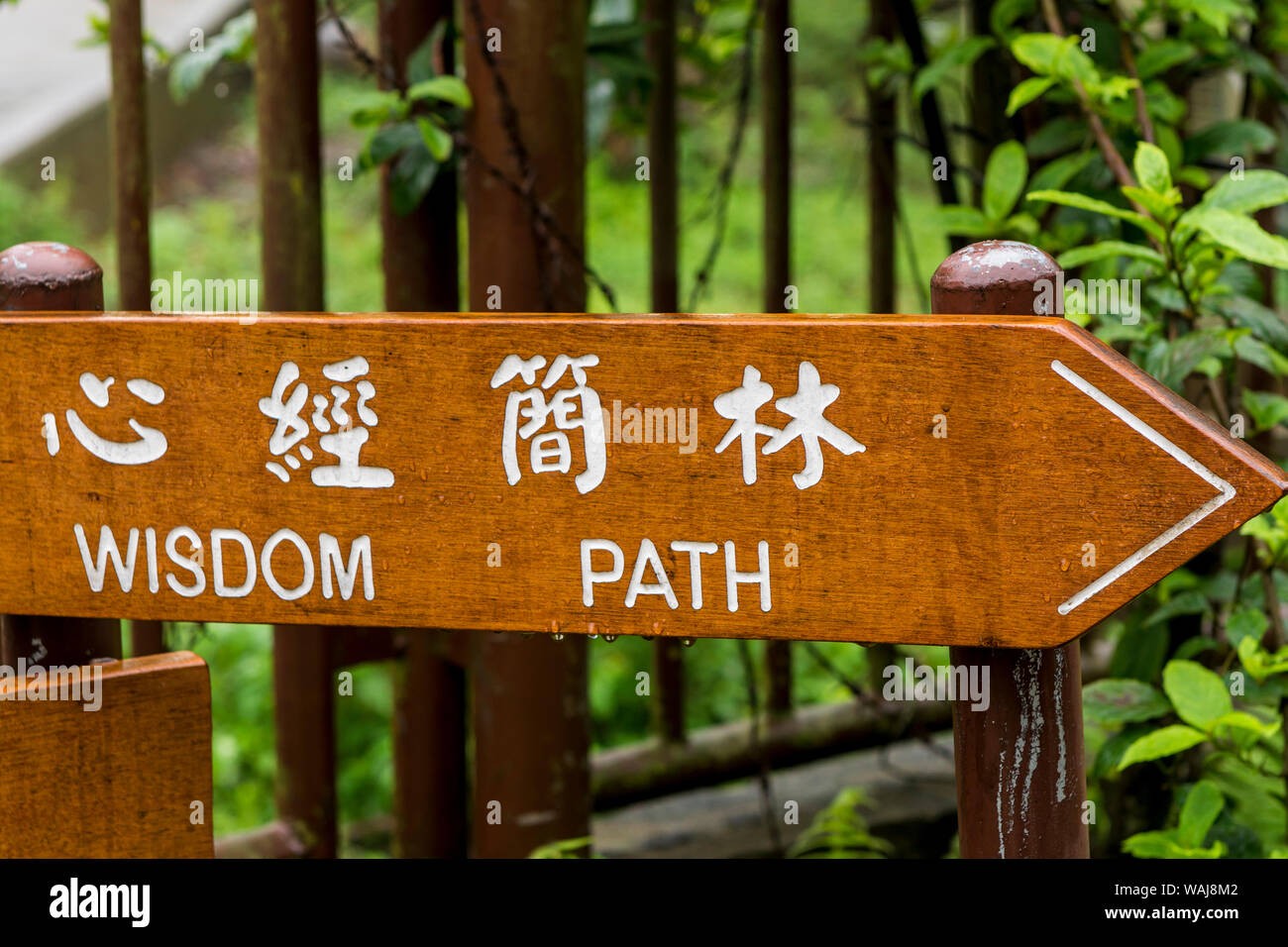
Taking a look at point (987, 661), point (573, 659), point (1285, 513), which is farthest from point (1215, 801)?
point (573, 659)

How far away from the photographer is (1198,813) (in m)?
1.41

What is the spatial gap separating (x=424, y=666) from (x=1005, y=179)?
1267mm

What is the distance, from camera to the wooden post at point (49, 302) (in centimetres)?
122

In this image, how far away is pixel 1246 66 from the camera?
1.86 metres

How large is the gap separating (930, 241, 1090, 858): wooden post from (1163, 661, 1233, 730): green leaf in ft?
0.98

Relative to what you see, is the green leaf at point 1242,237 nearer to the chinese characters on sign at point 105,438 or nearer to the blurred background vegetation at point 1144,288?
the blurred background vegetation at point 1144,288

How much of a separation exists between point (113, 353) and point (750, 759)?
1784mm

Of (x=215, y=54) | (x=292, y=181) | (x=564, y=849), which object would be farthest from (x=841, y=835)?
(x=215, y=54)

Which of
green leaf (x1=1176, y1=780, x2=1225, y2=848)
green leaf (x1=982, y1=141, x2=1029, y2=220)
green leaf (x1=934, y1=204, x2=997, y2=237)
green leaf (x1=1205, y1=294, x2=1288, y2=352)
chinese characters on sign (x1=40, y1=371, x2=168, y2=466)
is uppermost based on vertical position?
green leaf (x1=982, y1=141, x2=1029, y2=220)

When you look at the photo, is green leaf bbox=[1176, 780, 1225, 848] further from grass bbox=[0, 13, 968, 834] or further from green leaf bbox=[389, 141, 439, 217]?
grass bbox=[0, 13, 968, 834]

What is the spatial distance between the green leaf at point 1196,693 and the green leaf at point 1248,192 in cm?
50

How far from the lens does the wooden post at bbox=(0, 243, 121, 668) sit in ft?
4.02

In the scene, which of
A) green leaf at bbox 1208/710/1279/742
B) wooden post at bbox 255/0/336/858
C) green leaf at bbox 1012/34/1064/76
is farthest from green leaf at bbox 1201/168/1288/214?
wooden post at bbox 255/0/336/858
